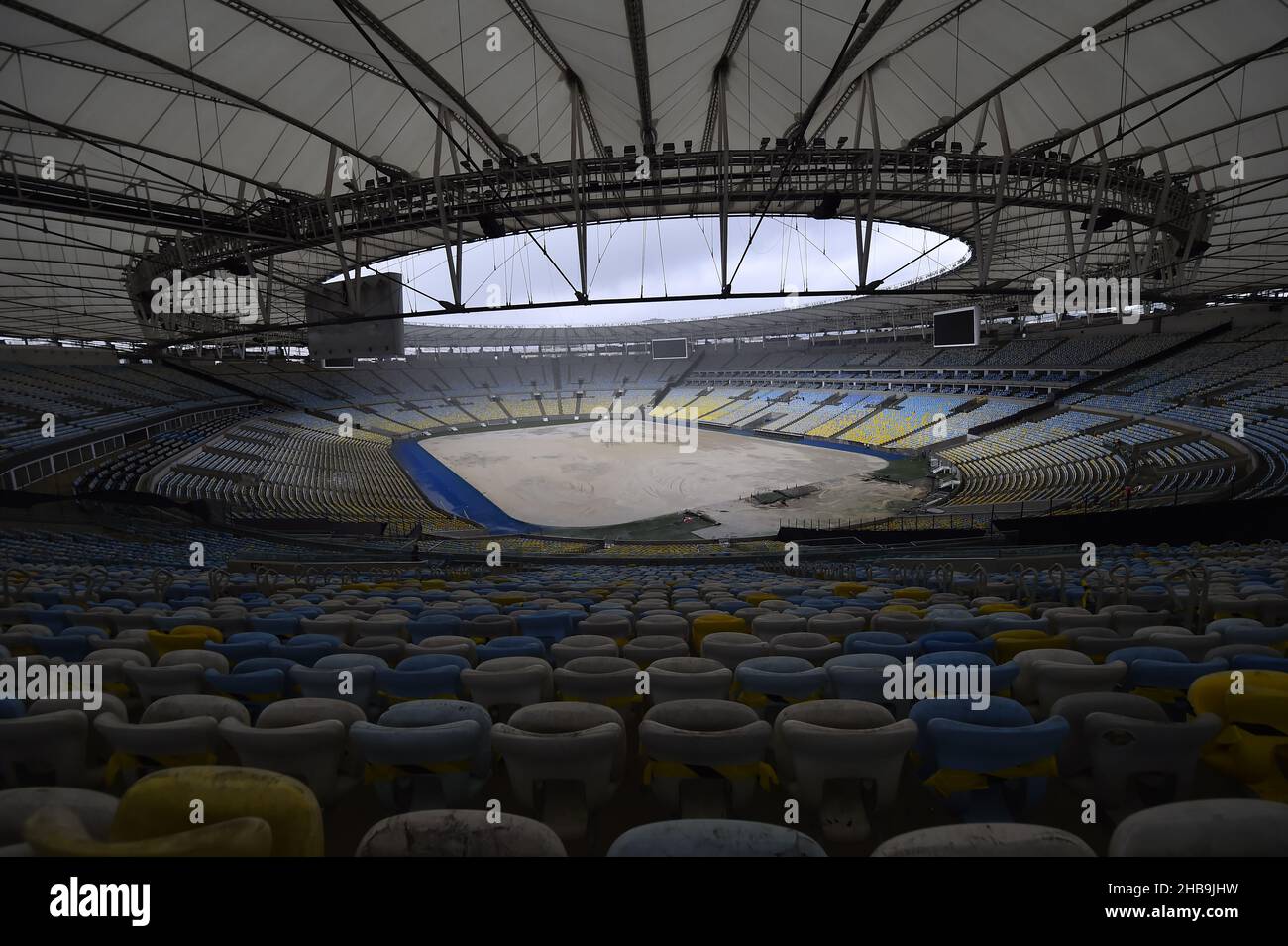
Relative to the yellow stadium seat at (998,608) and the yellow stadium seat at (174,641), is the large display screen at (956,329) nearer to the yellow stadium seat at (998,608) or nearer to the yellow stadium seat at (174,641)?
the yellow stadium seat at (998,608)

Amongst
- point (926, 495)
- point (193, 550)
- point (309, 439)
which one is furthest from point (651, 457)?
point (193, 550)

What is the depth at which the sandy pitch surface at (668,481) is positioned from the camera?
30219mm

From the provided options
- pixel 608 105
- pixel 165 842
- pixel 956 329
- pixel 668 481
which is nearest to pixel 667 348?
pixel 668 481

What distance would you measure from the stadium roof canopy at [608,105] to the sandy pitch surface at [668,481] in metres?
15.7

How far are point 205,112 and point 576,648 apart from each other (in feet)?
57.2

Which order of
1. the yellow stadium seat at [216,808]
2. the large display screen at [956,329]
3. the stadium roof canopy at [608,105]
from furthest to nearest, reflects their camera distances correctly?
1. the large display screen at [956,329]
2. the stadium roof canopy at [608,105]
3. the yellow stadium seat at [216,808]

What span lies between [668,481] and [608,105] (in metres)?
23.9

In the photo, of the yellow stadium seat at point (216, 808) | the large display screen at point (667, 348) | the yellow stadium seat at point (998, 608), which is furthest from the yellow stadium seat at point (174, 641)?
the large display screen at point (667, 348)

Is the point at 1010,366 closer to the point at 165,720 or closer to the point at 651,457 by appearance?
the point at 651,457

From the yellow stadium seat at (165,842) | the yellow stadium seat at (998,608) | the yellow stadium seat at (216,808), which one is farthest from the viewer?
the yellow stadium seat at (998,608)

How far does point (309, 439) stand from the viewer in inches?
1650

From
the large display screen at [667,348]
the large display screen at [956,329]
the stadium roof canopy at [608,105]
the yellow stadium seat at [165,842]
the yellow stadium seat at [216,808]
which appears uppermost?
the large display screen at [667,348]

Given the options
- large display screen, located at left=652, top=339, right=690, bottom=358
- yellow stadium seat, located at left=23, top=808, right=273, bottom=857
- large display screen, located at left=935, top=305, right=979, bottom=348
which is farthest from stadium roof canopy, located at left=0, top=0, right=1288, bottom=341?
large display screen, located at left=652, top=339, right=690, bottom=358

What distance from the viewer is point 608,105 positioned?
15438mm
